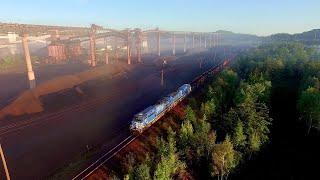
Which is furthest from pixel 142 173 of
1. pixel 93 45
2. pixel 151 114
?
pixel 93 45

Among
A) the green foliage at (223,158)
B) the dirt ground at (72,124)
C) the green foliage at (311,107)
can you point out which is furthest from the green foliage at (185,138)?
the green foliage at (311,107)

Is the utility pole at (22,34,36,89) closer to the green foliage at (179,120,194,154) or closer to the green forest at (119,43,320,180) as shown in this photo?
the green forest at (119,43,320,180)

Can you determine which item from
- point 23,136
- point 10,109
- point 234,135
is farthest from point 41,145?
point 234,135

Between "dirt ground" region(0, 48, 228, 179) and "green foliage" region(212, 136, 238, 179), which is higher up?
"green foliage" region(212, 136, 238, 179)

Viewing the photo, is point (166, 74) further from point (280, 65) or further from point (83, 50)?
point (83, 50)

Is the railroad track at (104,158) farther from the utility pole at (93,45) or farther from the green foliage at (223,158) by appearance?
the utility pole at (93,45)

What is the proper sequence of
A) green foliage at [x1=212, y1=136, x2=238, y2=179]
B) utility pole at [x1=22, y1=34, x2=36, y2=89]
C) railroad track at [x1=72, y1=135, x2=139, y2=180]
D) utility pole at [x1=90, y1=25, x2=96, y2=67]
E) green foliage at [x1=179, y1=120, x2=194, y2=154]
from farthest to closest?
utility pole at [x1=90, y1=25, x2=96, y2=67] < utility pole at [x1=22, y1=34, x2=36, y2=89] < green foliage at [x1=179, y1=120, x2=194, y2=154] < green foliage at [x1=212, y1=136, x2=238, y2=179] < railroad track at [x1=72, y1=135, x2=139, y2=180]

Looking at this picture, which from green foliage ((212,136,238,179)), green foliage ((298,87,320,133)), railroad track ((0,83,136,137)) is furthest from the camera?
railroad track ((0,83,136,137))

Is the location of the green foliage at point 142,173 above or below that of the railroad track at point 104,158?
above

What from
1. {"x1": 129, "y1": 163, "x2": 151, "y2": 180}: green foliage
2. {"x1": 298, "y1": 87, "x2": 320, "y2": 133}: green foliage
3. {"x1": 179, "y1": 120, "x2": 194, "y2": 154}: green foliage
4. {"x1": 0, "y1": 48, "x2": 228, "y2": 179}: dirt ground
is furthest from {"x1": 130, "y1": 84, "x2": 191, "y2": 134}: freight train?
{"x1": 298, "y1": 87, "x2": 320, "y2": 133}: green foliage
